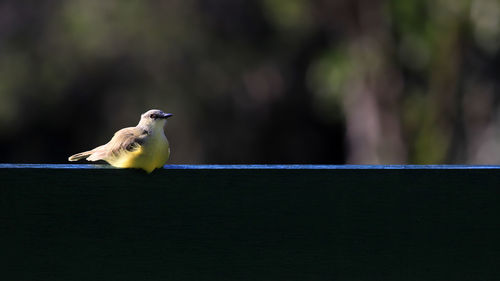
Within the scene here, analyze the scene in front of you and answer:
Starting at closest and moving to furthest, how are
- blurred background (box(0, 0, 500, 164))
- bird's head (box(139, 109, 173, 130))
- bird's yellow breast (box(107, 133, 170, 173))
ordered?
1. bird's yellow breast (box(107, 133, 170, 173))
2. bird's head (box(139, 109, 173, 130))
3. blurred background (box(0, 0, 500, 164))

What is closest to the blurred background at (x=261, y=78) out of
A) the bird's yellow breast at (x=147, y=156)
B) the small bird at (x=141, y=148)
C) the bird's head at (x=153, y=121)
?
the bird's head at (x=153, y=121)

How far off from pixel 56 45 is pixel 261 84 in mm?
2836

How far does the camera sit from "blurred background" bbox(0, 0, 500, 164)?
25.8 ft

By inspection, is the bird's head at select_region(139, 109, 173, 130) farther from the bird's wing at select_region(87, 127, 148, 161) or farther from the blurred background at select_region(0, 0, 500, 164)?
the blurred background at select_region(0, 0, 500, 164)

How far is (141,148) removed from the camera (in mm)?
2082
